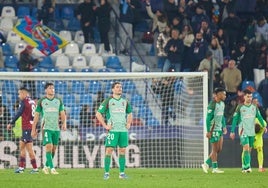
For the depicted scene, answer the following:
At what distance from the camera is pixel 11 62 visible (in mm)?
32938

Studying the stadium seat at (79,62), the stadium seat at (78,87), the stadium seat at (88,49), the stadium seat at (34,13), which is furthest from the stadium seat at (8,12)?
the stadium seat at (78,87)

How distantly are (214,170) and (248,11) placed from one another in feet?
41.6

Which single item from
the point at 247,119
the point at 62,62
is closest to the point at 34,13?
the point at 62,62

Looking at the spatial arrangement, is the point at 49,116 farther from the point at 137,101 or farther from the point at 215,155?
the point at 137,101

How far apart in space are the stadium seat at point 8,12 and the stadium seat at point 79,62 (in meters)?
2.61

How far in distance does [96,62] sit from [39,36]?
200 cm

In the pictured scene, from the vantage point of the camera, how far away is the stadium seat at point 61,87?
30.5 meters

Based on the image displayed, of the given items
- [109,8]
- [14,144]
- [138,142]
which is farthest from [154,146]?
[109,8]

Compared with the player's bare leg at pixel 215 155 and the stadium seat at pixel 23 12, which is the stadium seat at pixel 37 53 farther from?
the player's bare leg at pixel 215 155

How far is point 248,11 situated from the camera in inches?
1490

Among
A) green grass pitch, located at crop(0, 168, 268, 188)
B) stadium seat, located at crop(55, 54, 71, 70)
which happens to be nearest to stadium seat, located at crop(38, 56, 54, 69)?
stadium seat, located at crop(55, 54, 71, 70)

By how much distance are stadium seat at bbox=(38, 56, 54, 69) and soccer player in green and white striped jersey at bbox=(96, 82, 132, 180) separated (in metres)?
10.3

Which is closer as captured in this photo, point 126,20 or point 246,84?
point 246,84

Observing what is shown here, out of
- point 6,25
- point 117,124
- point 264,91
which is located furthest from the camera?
point 6,25
